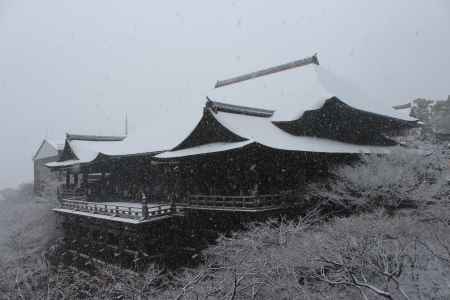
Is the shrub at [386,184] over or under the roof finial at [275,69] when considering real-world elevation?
under

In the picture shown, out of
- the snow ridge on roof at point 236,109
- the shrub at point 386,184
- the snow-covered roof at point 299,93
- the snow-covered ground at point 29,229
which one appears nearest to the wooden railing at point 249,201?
the shrub at point 386,184

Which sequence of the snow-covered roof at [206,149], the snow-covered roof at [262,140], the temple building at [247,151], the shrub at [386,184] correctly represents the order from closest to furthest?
1. the shrub at [386,184]
2. the snow-covered roof at [206,149]
3. the snow-covered roof at [262,140]
4. the temple building at [247,151]

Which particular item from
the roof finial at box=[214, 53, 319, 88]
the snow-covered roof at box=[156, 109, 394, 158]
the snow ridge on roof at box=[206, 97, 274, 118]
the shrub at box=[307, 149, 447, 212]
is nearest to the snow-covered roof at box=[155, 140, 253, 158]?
the snow-covered roof at box=[156, 109, 394, 158]

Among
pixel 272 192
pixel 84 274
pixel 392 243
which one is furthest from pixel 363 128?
pixel 84 274

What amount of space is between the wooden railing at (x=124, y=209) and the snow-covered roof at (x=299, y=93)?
7.19 metres

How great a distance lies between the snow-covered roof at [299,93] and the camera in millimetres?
17031

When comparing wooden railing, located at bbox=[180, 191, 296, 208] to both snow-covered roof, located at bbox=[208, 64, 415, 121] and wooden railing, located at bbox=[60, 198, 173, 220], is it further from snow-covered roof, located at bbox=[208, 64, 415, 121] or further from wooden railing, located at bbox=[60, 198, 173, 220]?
snow-covered roof, located at bbox=[208, 64, 415, 121]

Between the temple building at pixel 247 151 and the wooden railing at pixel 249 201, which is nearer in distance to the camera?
the wooden railing at pixel 249 201

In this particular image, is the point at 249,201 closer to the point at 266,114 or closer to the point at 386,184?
the point at 386,184

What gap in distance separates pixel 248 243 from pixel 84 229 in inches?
478

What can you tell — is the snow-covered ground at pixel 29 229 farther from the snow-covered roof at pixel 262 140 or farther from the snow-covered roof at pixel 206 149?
the snow-covered roof at pixel 262 140

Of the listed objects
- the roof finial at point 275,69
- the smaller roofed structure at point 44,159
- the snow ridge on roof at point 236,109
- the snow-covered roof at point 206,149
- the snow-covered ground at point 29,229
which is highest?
the roof finial at point 275,69

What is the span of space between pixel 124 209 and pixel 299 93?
11112 millimetres

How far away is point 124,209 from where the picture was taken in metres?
15.9
